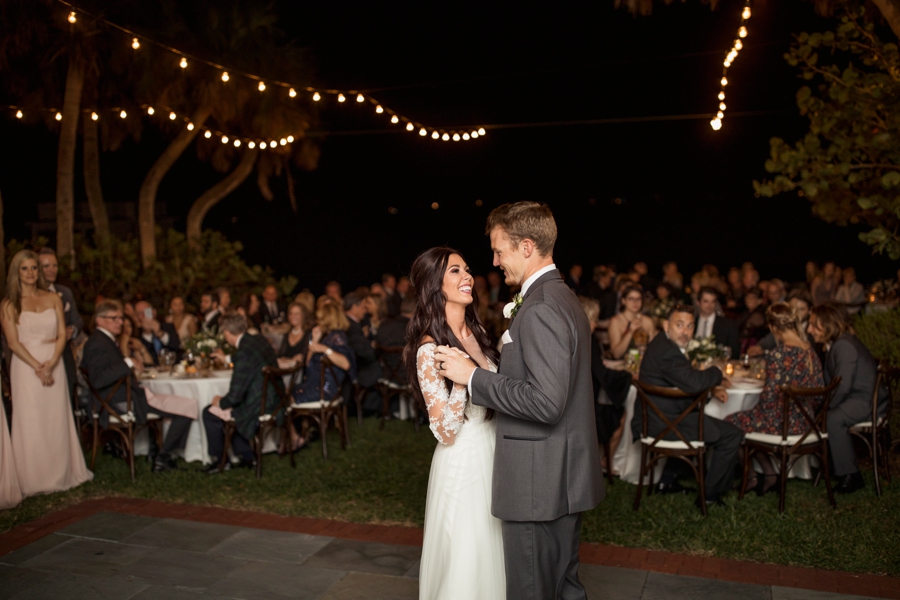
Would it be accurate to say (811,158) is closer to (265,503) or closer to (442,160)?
(265,503)

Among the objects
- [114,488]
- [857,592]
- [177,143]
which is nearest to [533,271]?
[857,592]

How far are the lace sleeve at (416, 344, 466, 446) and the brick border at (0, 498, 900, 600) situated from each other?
1833 mm

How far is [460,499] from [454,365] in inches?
24.5

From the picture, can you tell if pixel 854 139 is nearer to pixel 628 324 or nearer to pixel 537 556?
pixel 628 324

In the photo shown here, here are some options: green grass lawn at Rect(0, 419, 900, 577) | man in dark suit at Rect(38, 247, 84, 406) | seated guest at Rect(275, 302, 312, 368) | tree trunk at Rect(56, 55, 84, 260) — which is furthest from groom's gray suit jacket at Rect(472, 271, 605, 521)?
tree trunk at Rect(56, 55, 84, 260)

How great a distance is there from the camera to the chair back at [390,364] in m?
7.55

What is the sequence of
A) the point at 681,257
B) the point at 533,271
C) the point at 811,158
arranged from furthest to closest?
the point at 681,257 → the point at 811,158 → the point at 533,271

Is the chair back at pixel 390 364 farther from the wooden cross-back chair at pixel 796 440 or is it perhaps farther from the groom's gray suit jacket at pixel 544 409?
the groom's gray suit jacket at pixel 544 409

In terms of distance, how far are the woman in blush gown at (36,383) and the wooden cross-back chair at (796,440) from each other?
4837 mm

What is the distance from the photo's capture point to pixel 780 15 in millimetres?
10367

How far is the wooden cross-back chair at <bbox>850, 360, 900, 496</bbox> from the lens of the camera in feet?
17.4

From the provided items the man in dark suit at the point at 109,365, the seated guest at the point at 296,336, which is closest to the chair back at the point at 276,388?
the seated guest at the point at 296,336

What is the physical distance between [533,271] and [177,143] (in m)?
12.1

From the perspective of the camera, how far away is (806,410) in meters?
5.06
